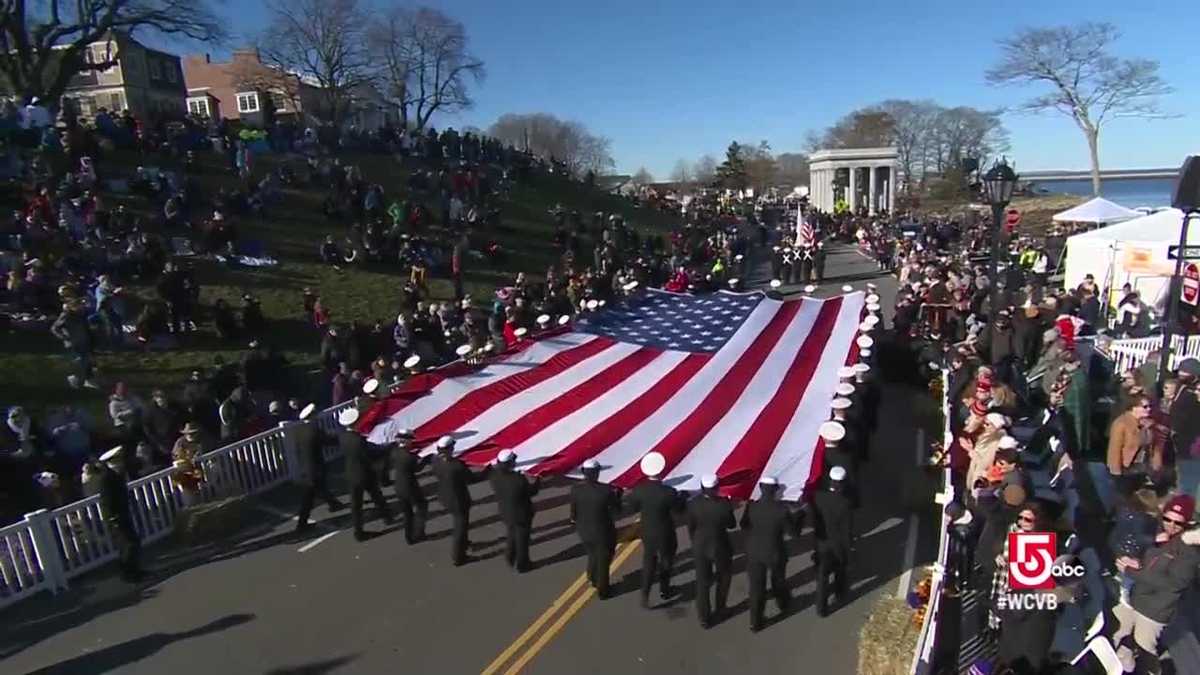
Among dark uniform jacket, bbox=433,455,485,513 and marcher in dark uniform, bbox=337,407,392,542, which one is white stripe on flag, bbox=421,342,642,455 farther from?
marcher in dark uniform, bbox=337,407,392,542

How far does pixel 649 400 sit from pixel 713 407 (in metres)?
0.75

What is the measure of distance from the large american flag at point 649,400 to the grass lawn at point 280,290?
536 centimetres

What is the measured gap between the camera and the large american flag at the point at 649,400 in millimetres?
7262

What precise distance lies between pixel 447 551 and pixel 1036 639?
18.1 feet

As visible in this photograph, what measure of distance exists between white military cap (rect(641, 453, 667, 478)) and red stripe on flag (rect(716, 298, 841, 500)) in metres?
0.52

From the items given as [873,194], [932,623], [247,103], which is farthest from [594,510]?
[247,103]

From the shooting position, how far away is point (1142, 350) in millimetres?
12180

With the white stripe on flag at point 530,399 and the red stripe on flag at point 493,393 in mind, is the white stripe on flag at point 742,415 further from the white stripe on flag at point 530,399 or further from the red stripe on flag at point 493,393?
the red stripe on flag at point 493,393

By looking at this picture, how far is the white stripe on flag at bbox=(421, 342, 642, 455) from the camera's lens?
799 cm

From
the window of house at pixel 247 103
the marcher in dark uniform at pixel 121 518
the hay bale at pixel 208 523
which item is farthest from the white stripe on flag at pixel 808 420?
the window of house at pixel 247 103

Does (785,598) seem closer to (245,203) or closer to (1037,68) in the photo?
(245,203)

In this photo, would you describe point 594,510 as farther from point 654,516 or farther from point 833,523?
point 833,523

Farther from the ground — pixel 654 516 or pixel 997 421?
pixel 997 421

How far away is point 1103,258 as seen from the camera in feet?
57.4
